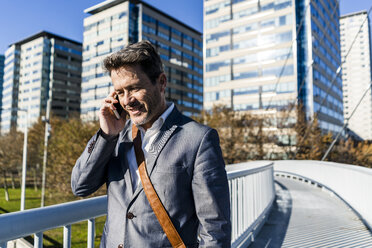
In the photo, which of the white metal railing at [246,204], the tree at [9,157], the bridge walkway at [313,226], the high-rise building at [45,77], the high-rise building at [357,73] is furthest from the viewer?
the high-rise building at [357,73]

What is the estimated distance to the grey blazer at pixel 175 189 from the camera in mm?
1519

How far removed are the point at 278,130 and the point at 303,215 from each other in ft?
107

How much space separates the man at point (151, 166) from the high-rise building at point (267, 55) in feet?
165

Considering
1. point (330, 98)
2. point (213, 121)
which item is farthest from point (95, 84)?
point (330, 98)

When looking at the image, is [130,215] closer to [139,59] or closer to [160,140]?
[160,140]

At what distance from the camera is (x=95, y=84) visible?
72.4 m

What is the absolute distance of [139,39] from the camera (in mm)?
66812

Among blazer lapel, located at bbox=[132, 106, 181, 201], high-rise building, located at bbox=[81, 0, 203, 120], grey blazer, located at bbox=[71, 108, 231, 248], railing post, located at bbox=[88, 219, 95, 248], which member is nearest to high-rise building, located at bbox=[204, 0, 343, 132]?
high-rise building, located at bbox=[81, 0, 203, 120]

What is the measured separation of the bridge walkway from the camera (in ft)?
16.6

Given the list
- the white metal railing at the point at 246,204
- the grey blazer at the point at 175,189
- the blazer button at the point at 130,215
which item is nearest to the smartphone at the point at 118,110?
the grey blazer at the point at 175,189

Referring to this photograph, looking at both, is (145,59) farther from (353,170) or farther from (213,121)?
(213,121)

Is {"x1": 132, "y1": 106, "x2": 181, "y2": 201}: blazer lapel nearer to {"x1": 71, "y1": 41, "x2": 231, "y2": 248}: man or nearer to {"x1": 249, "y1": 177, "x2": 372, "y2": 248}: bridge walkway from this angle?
{"x1": 71, "y1": 41, "x2": 231, "y2": 248}: man

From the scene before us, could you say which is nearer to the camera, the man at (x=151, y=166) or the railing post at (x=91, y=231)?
the man at (x=151, y=166)

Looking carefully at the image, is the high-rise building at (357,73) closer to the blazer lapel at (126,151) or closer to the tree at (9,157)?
the tree at (9,157)
